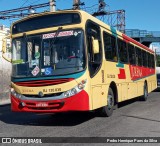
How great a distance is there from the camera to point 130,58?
14.4m

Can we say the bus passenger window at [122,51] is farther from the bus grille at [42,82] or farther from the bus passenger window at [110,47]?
the bus grille at [42,82]

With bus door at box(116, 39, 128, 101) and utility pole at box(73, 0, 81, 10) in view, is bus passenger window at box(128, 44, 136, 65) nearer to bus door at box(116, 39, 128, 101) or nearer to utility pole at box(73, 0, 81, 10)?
bus door at box(116, 39, 128, 101)

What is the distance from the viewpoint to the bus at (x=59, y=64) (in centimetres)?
874

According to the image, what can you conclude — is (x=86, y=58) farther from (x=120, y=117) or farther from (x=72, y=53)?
(x=120, y=117)

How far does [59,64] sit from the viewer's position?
8914 millimetres

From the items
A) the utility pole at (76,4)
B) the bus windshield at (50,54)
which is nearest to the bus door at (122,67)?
the bus windshield at (50,54)

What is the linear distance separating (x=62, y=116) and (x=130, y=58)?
452 cm

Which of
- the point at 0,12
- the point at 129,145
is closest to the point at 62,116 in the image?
the point at 129,145

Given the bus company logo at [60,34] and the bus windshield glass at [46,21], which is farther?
the bus windshield glass at [46,21]

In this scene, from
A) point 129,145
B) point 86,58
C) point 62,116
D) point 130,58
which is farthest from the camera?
point 130,58

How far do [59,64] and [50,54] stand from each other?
1.37 feet

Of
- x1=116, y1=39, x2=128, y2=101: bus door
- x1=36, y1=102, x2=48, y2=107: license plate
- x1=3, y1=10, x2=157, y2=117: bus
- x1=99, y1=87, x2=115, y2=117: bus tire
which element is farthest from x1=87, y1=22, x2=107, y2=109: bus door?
x1=116, y1=39, x2=128, y2=101: bus door

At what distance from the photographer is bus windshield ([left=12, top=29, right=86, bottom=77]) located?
883 cm

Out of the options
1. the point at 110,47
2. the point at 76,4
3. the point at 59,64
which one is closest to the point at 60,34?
the point at 59,64
